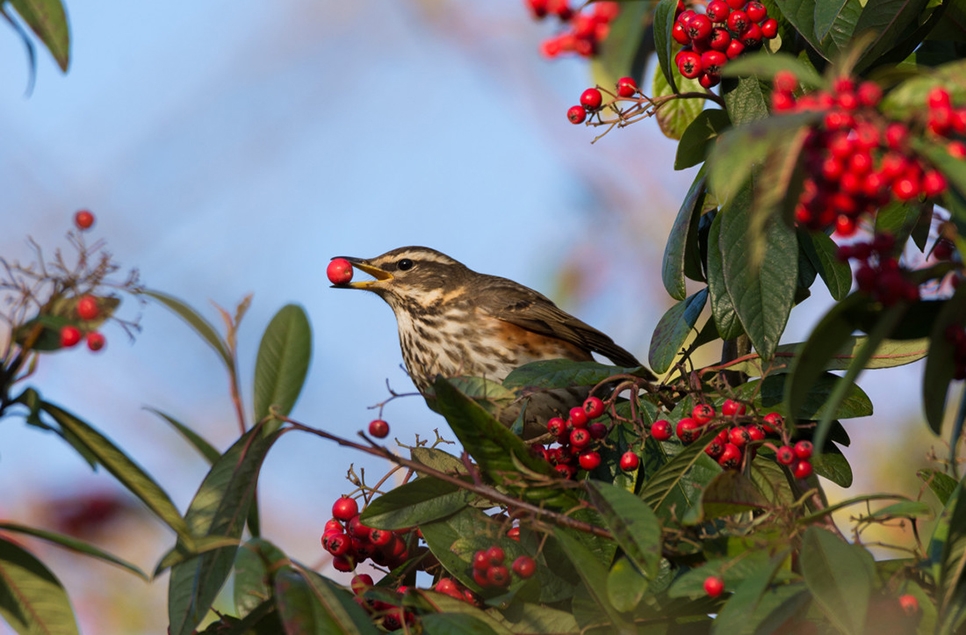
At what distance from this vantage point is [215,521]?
6.69 ft

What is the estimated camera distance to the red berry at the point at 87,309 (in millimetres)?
1779

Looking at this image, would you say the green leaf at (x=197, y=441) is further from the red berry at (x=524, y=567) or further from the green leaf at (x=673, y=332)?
the green leaf at (x=673, y=332)

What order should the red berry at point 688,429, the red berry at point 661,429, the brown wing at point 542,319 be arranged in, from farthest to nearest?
the brown wing at point 542,319, the red berry at point 661,429, the red berry at point 688,429

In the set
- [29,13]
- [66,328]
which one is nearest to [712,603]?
[66,328]

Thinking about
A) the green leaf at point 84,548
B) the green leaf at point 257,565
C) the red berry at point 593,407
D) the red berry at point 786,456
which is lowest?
the green leaf at point 257,565

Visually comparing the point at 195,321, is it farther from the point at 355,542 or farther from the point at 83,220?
the point at 355,542

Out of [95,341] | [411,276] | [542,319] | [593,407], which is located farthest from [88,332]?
[411,276]

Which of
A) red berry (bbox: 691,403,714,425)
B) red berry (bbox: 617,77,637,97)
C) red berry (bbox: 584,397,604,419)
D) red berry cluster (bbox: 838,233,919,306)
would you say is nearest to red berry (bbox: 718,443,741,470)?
red berry (bbox: 691,403,714,425)

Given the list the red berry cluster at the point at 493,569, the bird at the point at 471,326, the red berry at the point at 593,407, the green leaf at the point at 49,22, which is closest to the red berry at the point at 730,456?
the red berry at the point at 593,407

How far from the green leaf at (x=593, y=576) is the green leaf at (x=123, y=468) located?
70 cm

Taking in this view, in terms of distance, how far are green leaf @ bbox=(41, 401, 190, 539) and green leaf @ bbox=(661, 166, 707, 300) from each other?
5.37 feet

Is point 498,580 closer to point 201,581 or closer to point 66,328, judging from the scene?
point 201,581

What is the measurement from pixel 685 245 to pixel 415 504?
42.7 inches

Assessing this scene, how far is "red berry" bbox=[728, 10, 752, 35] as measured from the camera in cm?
285
